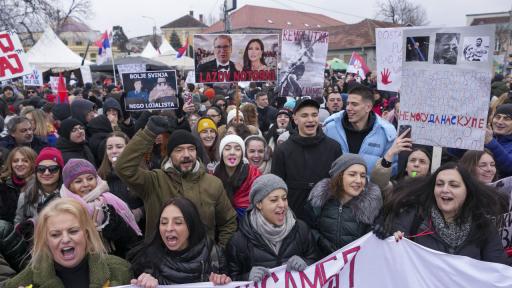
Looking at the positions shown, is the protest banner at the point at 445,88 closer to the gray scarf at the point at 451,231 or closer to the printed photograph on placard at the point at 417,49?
the printed photograph on placard at the point at 417,49

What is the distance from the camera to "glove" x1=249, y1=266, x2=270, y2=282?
300 cm

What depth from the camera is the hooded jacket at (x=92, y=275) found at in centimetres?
271

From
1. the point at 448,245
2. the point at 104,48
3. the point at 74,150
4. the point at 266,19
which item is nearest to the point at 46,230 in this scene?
the point at 448,245

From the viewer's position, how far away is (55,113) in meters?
8.39

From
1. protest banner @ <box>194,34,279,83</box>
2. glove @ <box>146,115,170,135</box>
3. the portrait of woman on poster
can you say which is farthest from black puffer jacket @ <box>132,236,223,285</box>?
the portrait of woman on poster

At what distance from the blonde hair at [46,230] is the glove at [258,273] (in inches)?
36.2

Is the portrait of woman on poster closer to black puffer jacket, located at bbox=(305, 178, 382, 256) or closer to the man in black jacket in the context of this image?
the man in black jacket

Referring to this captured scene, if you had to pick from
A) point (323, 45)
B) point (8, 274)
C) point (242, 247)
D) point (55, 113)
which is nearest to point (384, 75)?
point (323, 45)

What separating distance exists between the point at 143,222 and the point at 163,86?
2216 millimetres

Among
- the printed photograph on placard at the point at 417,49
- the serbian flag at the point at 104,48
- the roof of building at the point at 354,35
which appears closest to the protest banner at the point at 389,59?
the printed photograph on placard at the point at 417,49

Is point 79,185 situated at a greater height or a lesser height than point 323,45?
lesser

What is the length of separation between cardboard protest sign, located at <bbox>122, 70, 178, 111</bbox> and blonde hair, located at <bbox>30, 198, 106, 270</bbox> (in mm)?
3103

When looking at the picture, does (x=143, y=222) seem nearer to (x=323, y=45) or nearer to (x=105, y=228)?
(x=105, y=228)

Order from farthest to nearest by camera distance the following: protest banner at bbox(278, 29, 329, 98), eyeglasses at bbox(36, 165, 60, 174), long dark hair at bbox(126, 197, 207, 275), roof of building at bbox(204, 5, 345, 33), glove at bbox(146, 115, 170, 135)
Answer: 1. roof of building at bbox(204, 5, 345, 33)
2. protest banner at bbox(278, 29, 329, 98)
3. eyeglasses at bbox(36, 165, 60, 174)
4. glove at bbox(146, 115, 170, 135)
5. long dark hair at bbox(126, 197, 207, 275)
